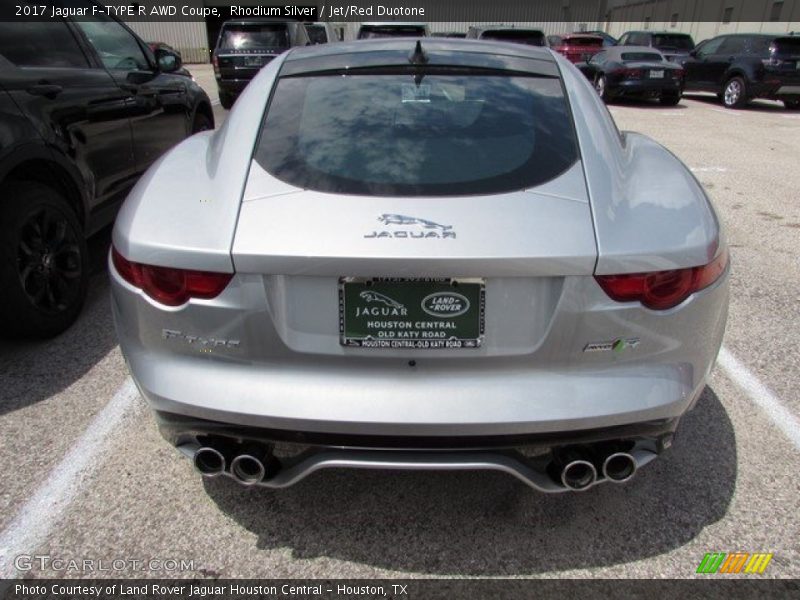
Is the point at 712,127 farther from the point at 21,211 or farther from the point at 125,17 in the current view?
the point at 125,17

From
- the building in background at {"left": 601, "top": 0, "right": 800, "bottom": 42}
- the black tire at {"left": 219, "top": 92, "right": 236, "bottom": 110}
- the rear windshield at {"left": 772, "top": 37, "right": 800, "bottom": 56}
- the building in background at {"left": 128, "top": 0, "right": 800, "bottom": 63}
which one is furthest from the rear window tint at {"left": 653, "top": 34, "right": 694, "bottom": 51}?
the black tire at {"left": 219, "top": 92, "right": 236, "bottom": 110}

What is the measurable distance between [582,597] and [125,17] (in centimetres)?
3149

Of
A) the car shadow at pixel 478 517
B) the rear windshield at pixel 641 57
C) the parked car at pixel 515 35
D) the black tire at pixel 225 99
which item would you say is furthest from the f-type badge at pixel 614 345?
the rear windshield at pixel 641 57

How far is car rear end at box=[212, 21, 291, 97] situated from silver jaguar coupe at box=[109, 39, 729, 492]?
38.3 ft

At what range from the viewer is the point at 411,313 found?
1.77 m

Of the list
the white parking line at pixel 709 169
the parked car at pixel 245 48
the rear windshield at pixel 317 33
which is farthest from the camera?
the rear windshield at pixel 317 33

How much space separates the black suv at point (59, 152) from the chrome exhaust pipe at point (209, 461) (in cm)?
189

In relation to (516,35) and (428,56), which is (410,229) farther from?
(516,35)

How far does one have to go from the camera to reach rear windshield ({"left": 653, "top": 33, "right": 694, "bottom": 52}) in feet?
62.3

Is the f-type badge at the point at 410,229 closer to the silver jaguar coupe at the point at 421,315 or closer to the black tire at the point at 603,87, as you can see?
the silver jaguar coupe at the point at 421,315

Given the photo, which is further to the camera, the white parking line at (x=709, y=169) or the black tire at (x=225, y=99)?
the black tire at (x=225, y=99)

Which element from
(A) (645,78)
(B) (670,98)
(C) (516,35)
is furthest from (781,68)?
(C) (516,35)

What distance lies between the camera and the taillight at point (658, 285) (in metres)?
1.76

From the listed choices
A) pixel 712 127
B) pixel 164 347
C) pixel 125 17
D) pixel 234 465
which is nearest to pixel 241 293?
pixel 164 347
